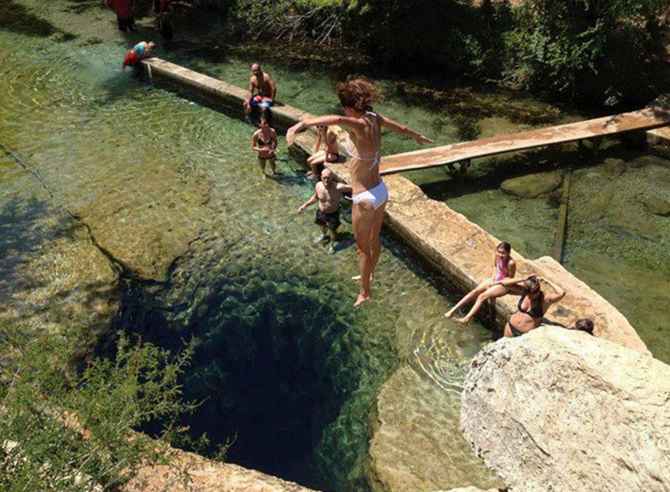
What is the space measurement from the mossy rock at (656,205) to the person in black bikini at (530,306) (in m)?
4.18

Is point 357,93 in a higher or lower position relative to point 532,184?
higher

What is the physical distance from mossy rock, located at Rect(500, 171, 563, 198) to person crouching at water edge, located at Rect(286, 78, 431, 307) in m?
5.41

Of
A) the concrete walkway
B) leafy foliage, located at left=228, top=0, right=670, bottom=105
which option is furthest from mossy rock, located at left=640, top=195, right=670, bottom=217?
leafy foliage, located at left=228, top=0, right=670, bottom=105

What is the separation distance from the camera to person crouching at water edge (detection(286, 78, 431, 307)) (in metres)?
4.87

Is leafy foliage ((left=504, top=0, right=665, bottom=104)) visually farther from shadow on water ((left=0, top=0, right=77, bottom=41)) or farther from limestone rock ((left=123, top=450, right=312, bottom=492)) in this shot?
Result: shadow on water ((left=0, top=0, right=77, bottom=41))

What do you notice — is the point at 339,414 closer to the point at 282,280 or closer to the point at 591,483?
the point at 282,280

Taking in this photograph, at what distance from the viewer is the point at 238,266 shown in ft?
28.6

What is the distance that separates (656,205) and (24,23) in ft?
60.7

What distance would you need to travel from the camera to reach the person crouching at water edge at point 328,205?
29.1 ft

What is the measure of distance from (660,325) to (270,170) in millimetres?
6731

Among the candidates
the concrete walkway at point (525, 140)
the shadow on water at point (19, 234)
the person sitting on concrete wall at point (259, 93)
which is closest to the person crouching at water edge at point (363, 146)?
the concrete walkway at point (525, 140)

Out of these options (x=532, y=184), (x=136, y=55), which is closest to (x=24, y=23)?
(x=136, y=55)

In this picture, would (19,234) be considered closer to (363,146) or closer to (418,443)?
(363,146)

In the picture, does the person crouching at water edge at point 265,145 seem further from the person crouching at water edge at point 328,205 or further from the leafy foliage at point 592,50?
the leafy foliage at point 592,50
